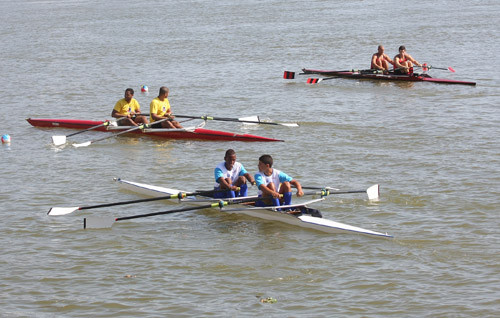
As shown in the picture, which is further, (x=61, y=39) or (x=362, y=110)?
(x=61, y=39)

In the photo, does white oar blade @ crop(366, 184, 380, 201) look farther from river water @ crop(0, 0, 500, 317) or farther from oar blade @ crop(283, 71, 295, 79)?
oar blade @ crop(283, 71, 295, 79)

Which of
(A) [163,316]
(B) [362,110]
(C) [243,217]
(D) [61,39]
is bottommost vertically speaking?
(A) [163,316]

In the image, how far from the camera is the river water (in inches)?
444

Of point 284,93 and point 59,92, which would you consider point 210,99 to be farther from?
point 59,92

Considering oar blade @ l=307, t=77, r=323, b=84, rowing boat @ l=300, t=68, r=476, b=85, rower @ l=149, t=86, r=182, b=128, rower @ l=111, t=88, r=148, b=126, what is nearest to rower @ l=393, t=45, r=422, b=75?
rowing boat @ l=300, t=68, r=476, b=85

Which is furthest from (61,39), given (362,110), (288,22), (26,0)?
(26,0)

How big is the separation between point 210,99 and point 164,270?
49.1 feet

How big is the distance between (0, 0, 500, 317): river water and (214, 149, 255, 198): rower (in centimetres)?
60

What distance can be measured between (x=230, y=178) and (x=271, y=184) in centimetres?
111

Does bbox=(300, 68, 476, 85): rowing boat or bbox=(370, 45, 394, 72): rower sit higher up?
bbox=(370, 45, 394, 72): rower

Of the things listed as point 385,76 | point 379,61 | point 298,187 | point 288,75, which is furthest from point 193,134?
point 379,61

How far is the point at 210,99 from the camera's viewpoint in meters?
26.7

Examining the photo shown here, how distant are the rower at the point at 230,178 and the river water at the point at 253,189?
596 mm

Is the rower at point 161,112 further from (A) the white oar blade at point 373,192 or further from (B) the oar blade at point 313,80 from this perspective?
(B) the oar blade at point 313,80
